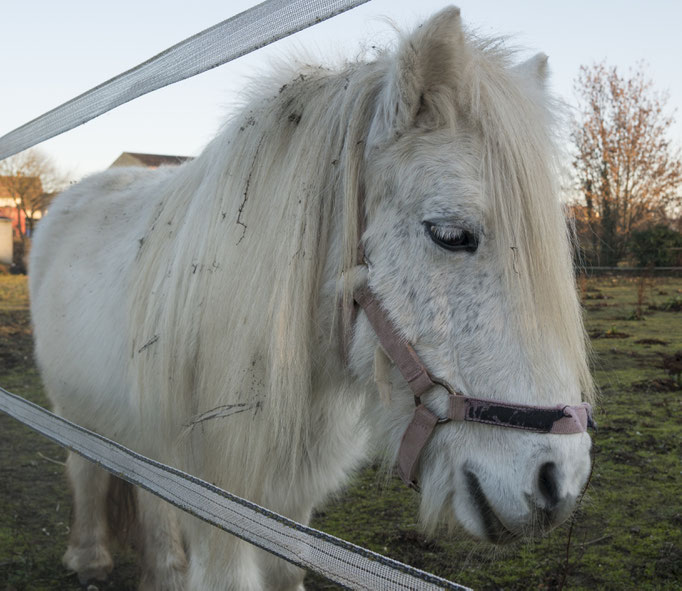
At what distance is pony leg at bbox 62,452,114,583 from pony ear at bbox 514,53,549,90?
2795 mm

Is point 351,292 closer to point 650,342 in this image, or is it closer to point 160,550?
point 160,550

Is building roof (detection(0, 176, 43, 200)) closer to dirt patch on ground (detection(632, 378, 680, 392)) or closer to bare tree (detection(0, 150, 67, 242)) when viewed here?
bare tree (detection(0, 150, 67, 242))

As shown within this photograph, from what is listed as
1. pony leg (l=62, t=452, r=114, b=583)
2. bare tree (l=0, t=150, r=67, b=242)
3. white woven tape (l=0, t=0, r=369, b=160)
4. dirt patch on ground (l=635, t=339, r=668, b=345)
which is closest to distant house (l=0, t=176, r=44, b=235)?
bare tree (l=0, t=150, r=67, b=242)

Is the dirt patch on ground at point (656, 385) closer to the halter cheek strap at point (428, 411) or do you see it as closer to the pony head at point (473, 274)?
the pony head at point (473, 274)

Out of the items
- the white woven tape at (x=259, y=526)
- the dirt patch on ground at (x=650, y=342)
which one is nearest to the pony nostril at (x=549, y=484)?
the white woven tape at (x=259, y=526)

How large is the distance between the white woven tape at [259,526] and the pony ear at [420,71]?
3.16 ft

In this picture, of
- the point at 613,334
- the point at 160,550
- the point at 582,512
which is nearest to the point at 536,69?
the point at 582,512

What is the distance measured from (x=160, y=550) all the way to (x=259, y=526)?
6.11ft

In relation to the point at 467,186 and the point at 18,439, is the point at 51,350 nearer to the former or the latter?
the point at 467,186

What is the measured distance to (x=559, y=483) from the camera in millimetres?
1243

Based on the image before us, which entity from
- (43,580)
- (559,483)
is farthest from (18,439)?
(559,483)

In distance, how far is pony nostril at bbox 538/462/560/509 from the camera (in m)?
1.25

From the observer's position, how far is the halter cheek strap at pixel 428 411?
4.09 feet

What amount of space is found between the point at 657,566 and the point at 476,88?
259cm
